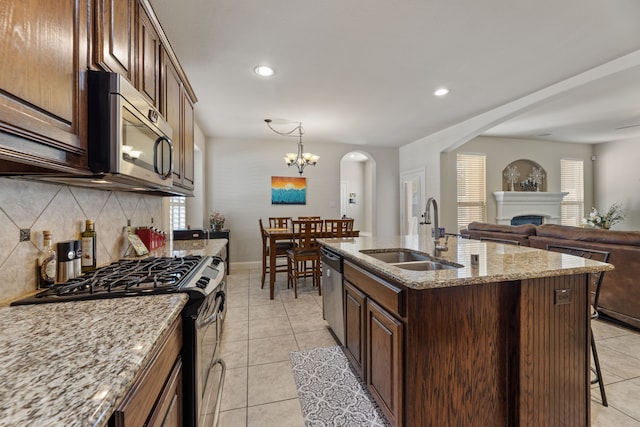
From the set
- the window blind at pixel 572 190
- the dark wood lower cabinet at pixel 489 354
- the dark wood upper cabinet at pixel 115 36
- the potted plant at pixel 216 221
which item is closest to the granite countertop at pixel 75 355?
the dark wood upper cabinet at pixel 115 36

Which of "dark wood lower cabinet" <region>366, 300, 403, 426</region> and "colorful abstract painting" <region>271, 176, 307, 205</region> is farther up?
"colorful abstract painting" <region>271, 176, 307, 205</region>

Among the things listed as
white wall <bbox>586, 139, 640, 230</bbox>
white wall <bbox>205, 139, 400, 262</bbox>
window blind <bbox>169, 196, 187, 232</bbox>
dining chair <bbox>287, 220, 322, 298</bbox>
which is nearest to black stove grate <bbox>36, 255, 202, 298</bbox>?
dining chair <bbox>287, 220, 322, 298</bbox>

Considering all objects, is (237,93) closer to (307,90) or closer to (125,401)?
(307,90)

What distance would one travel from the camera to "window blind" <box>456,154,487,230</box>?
19.4 feet

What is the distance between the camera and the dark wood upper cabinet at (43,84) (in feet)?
2.23

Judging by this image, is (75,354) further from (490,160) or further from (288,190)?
(490,160)

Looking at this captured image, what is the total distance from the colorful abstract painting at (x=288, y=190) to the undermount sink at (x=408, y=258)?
3.95 m

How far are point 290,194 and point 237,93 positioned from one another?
2695 millimetres

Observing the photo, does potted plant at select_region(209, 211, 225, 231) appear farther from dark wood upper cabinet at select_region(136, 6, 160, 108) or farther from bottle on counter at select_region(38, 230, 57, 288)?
bottle on counter at select_region(38, 230, 57, 288)

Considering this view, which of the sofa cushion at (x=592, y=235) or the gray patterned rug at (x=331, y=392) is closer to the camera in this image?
the gray patterned rug at (x=331, y=392)

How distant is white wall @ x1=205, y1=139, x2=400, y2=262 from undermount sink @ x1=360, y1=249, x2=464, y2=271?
3931 mm

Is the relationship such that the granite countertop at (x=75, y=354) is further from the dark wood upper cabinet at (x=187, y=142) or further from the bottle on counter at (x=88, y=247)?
the dark wood upper cabinet at (x=187, y=142)

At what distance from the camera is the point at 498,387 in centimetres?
138

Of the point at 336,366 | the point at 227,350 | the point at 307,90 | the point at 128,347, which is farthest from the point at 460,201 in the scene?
the point at 128,347
